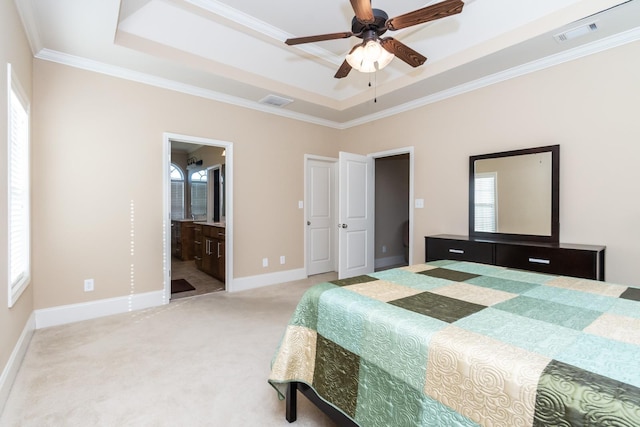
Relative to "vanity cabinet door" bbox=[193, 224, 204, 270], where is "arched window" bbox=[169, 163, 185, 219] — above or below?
above

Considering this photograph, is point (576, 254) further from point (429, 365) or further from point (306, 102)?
point (306, 102)

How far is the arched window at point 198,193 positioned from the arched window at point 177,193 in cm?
27

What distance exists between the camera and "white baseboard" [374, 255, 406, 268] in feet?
19.5

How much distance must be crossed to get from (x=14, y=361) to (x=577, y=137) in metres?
4.98

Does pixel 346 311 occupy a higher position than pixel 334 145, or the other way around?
pixel 334 145

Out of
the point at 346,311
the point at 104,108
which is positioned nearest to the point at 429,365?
the point at 346,311

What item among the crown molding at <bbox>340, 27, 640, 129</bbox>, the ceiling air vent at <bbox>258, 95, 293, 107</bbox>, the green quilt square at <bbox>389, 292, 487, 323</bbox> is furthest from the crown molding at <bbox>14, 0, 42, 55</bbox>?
the crown molding at <bbox>340, 27, 640, 129</bbox>

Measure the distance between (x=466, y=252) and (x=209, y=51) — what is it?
363 cm

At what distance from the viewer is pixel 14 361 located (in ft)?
6.91

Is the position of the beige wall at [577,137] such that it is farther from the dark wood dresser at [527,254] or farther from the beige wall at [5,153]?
the beige wall at [5,153]

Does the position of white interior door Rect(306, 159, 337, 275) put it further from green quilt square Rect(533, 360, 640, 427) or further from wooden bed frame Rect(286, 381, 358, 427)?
green quilt square Rect(533, 360, 640, 427)

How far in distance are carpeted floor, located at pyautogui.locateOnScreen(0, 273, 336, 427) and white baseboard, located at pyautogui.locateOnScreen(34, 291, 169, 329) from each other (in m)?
0.13

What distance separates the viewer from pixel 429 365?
1.01 metres

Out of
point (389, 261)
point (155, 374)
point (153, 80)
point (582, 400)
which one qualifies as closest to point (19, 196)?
point (153, 80)
